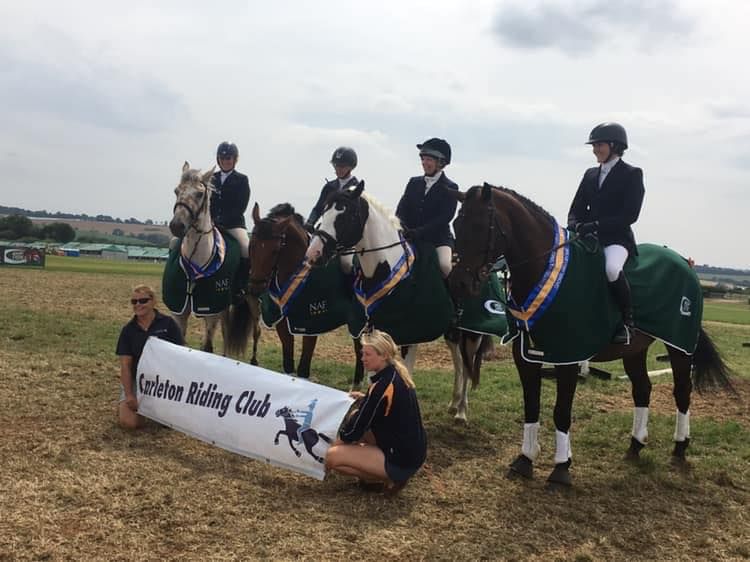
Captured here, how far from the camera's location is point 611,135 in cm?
548

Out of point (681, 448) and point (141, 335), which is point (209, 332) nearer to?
point (141, 335)

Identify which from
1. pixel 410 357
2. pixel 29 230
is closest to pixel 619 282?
pixel 410 357

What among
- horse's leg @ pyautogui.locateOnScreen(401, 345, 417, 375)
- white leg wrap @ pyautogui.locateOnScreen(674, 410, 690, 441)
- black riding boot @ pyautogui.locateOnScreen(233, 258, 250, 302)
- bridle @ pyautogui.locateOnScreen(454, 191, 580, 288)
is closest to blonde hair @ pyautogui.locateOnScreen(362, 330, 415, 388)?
bridle @ pyautogui.locateOnScreen(454, 191, 580, 288)

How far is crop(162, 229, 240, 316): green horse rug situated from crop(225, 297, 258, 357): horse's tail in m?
0.86

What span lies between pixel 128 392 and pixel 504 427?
4303 millimetres

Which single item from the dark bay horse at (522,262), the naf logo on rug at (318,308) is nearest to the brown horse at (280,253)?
the naf logo on rug at (318,308)

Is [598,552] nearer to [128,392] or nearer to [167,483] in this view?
[167,483]

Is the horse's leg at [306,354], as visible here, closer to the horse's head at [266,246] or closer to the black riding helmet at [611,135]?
the horse's head at [266,246]

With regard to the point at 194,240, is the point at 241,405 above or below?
below

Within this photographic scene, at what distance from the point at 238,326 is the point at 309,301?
1.94 metres

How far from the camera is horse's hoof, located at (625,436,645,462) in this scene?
601 cm

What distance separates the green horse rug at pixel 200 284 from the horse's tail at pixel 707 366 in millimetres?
5930

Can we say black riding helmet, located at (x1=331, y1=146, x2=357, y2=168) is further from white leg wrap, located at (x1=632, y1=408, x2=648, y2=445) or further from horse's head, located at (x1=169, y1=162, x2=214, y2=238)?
white leg wrap, located at (x1=632, y1=408, x2=648, y2=445)

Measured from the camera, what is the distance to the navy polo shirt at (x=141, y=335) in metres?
6.01
